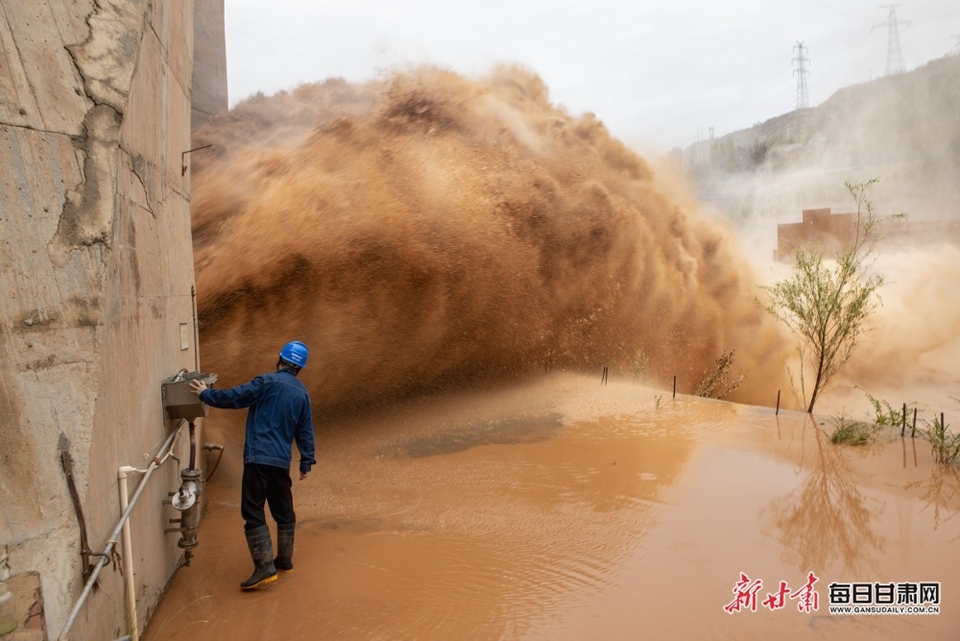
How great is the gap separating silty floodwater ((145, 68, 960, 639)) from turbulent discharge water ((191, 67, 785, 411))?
0.04m

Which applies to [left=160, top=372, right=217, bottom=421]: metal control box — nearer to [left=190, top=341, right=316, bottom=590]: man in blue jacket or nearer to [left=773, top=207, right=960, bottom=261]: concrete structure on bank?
[left=190, top=341, right=316, bottom=590]: man in blue jacket

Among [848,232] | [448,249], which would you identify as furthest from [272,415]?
[848,232]

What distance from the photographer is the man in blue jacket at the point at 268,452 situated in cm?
373

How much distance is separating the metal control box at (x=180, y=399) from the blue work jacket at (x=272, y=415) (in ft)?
0.24

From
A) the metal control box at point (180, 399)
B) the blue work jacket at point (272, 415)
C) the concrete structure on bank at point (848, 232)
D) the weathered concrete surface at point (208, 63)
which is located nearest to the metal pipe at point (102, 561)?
the metal control box at point (180, 399)

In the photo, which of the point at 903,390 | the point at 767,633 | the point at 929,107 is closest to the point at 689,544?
the point at 767,633

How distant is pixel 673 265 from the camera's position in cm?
1103

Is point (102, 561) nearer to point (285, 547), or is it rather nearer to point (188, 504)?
point (188, 504)

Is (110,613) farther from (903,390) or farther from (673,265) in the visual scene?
(903,390)

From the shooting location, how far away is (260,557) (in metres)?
3.70

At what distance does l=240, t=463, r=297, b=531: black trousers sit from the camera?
3.78m

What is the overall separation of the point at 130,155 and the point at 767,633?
4.15 metres

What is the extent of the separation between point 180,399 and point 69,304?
1472 mm

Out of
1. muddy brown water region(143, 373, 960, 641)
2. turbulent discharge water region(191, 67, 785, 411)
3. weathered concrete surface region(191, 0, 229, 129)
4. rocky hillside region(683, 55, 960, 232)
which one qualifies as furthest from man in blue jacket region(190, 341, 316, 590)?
rocky hillside region(683, 55, 960, 232)
